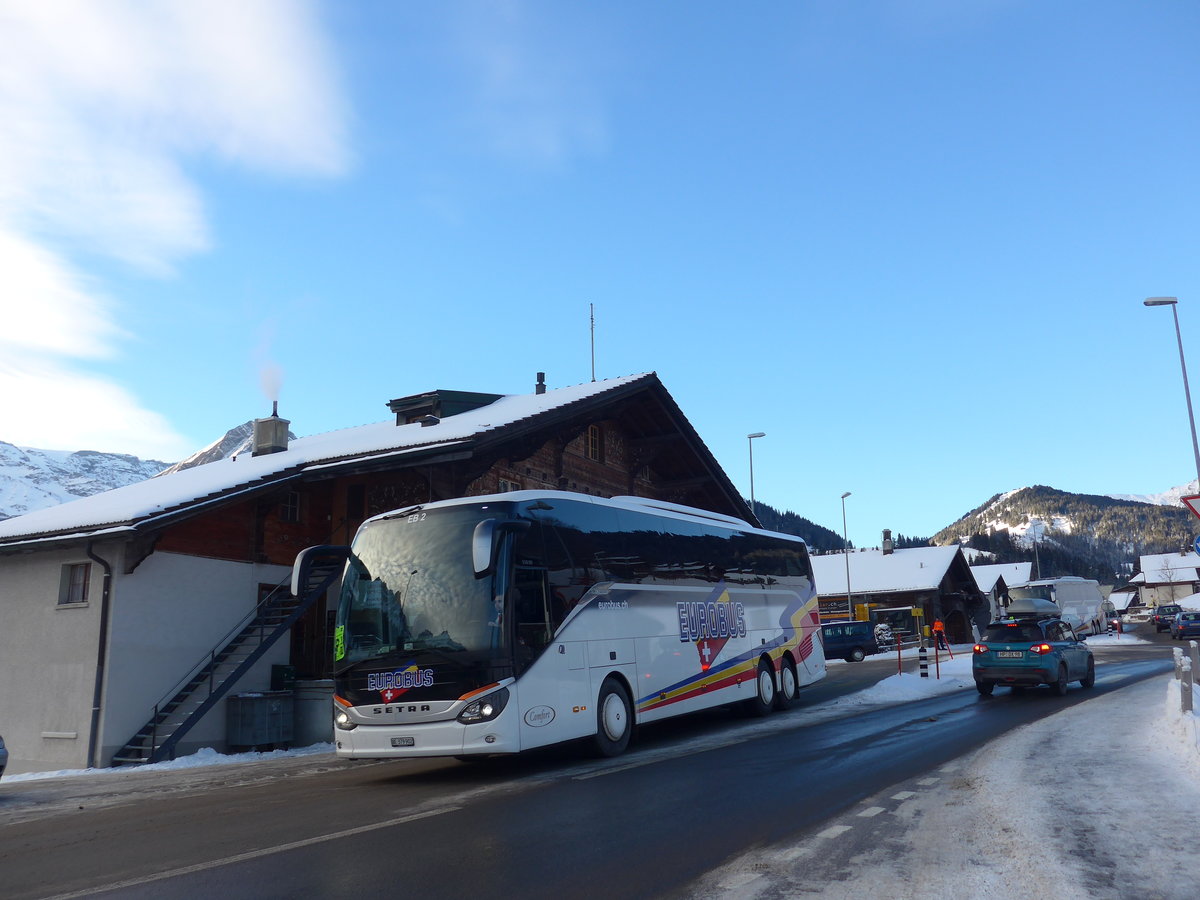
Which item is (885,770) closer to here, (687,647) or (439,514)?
(687,647)

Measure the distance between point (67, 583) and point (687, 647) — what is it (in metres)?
12.0

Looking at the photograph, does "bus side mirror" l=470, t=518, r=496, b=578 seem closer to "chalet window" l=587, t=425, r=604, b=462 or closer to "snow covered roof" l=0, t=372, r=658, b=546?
"snow covered roof" l=0, t=372, r=658, b=546


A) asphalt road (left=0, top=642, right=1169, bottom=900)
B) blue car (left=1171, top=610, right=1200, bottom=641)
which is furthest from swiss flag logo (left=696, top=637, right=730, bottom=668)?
blue car (left=1171, top=610, right=1200, bottom=641)

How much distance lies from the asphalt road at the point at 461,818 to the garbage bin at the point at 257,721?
3.47 meters

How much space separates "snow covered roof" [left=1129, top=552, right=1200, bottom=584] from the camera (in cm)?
13838

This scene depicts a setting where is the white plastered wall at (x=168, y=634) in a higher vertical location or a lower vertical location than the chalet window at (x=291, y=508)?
lower

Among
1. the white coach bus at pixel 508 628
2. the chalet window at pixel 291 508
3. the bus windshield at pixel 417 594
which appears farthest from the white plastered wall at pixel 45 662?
the bus windshield at pixel 417 594

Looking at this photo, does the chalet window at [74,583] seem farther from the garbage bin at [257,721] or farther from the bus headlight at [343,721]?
the bus headlight at [343,721]

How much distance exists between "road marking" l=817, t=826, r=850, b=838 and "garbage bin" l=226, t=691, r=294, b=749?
12949 millimetres

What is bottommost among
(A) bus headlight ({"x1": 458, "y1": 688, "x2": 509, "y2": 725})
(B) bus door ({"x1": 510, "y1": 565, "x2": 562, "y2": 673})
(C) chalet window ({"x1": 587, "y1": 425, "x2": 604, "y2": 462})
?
(A) bus headlight ({"x1": 458, "y1": 688, "x2": 509, "y2": 725})

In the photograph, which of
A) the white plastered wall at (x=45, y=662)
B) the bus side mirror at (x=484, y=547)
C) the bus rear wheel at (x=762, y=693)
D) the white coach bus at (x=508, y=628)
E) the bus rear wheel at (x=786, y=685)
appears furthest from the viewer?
the bus rear wheel at (x=786, y=685)

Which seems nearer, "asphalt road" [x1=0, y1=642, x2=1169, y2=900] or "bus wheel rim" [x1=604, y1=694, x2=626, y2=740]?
"asphalt road" [x1=0, y1=642, x2=1169, y2=900]

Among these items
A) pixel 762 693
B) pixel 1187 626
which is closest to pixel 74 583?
pixel 762 693

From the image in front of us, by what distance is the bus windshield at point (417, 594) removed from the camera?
1059 centimetres
